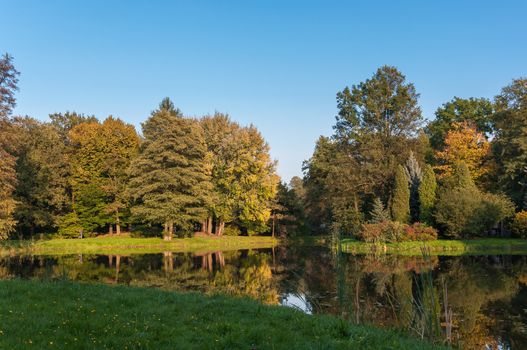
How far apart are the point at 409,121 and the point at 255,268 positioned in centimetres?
2415

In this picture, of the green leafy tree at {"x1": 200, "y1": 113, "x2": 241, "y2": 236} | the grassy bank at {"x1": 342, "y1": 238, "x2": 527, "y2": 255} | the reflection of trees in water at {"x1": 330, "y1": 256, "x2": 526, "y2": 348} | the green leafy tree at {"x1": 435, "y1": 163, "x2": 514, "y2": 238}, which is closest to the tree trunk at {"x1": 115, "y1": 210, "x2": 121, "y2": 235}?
the green leafy tree at {"x1": 200, "y1": 113, "x2": 241, "y2": 236}

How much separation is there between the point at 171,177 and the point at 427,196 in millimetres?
22514

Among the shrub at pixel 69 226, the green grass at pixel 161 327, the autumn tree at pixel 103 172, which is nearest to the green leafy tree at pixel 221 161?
the autumn tree at pixel 103 172

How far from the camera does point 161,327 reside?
6.98 m

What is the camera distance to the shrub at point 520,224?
32.2 meters

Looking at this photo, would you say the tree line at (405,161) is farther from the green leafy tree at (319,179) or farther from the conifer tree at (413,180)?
the green leafy tree at (319,179)

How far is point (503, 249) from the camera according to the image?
1179 inches

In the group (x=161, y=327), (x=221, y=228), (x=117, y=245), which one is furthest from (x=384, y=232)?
(x=161, y=327)

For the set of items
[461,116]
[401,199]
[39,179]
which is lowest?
[401,199]

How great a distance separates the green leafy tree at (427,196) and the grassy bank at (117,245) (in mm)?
16695

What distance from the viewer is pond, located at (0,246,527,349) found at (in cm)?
927

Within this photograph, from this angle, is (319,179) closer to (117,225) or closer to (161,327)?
(117,225)

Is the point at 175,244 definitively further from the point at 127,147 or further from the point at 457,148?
the point at 457,148

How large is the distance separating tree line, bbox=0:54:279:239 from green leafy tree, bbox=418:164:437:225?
15.5 meters
